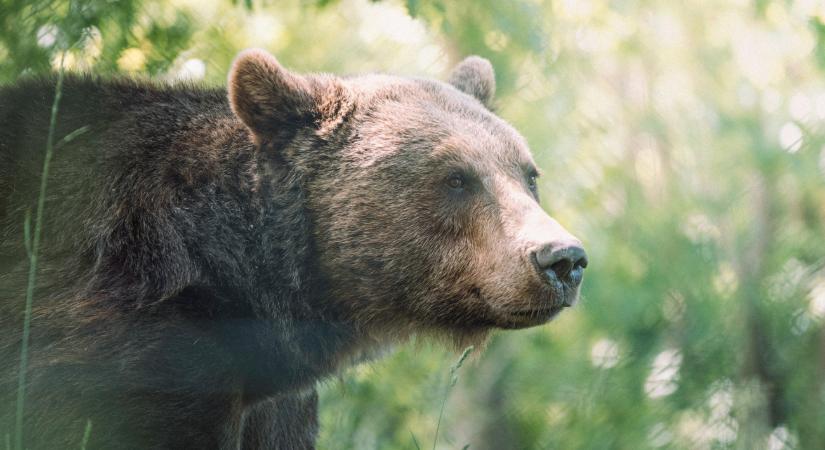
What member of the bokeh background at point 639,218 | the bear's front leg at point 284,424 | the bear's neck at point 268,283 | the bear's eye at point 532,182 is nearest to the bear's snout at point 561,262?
the bear's eye at point 532,182

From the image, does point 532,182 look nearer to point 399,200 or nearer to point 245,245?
point 399,200

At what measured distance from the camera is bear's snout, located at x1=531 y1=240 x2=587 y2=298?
4.21 metres

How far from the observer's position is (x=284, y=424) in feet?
17.4

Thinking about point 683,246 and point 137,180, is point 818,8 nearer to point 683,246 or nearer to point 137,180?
point 683,246

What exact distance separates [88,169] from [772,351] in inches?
290

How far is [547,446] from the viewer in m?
8.85

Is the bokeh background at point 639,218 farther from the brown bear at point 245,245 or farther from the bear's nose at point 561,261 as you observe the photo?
the bear's nose at point 561,261

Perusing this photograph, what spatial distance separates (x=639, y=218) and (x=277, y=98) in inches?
256

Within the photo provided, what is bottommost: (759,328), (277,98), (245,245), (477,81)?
(759,328)

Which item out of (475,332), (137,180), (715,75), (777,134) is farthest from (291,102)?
(715,75)

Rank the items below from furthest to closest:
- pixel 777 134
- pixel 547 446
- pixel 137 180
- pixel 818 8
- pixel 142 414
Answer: pixel 777 134 < pixel 547 446 < pixel 818 8 < pixel 137 180 < pixel 142 414

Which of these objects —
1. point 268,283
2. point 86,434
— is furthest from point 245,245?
point 86,434

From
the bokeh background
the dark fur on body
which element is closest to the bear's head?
the dark fur on body

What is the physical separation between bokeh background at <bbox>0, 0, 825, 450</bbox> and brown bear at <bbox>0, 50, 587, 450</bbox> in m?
2.37
